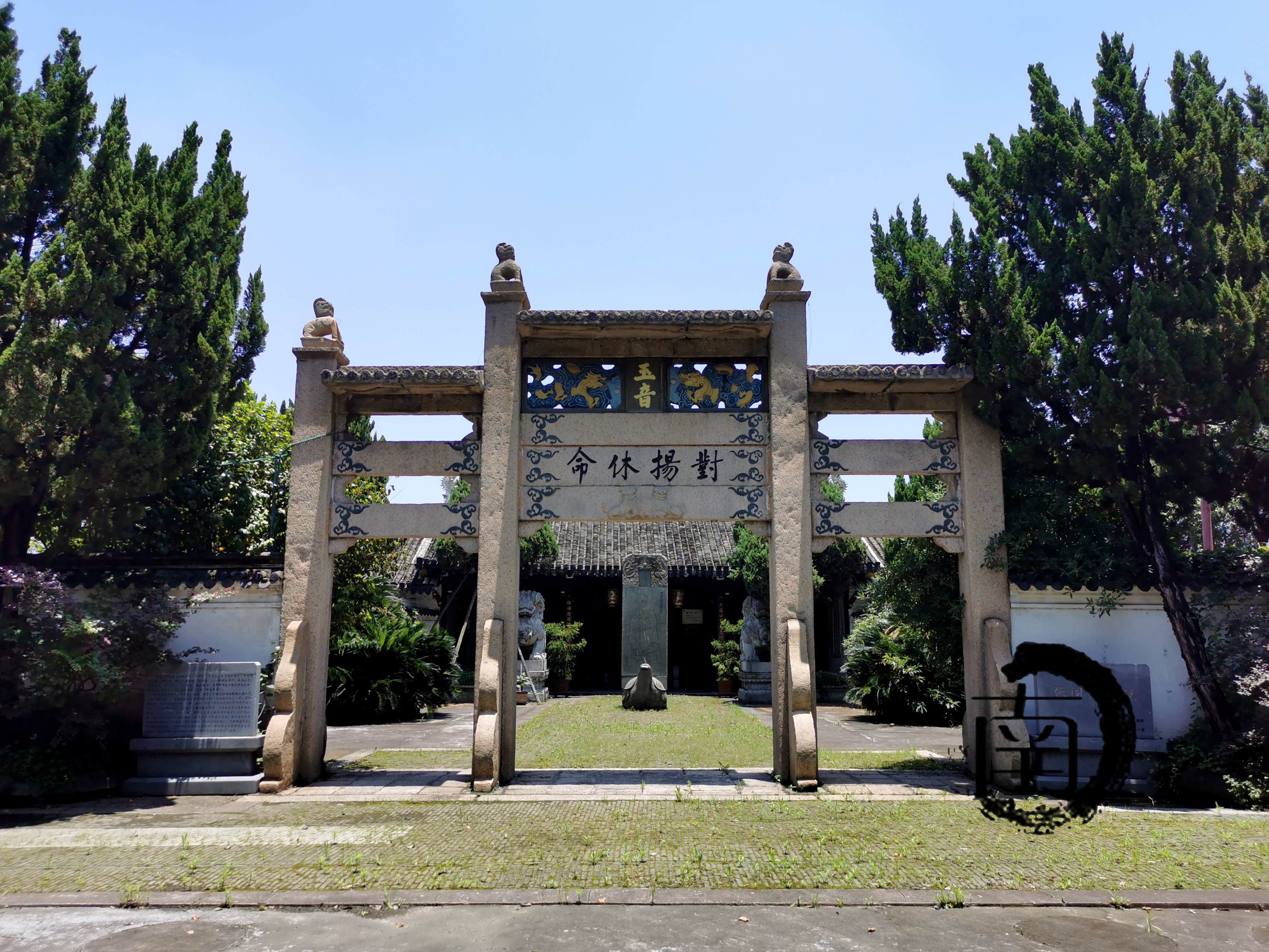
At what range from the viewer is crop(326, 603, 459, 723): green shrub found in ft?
59.2

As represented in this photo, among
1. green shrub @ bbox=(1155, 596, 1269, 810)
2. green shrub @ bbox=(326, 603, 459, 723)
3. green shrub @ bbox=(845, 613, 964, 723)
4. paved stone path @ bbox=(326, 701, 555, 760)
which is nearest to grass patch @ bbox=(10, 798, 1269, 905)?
green shrub @ bbox=(1155, 596, 1269, 810)

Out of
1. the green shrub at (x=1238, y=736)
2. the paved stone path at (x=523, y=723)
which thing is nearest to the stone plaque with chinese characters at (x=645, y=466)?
the green shrub at (x=1238, y=736)

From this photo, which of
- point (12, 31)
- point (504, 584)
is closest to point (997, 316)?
point (504, 584)

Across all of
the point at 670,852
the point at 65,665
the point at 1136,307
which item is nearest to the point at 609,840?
the point at 670,852

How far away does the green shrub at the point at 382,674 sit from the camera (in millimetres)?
18047

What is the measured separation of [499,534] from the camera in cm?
996

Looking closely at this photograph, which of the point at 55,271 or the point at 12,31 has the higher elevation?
the point at 12,31

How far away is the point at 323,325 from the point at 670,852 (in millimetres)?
6962

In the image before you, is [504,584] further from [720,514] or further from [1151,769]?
[1151,769]

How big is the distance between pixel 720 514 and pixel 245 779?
5.56m

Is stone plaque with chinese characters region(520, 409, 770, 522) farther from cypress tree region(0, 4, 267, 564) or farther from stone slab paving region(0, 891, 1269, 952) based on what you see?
stone slab paving region(0, 891, 1269, 952)

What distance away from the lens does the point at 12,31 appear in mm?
9891

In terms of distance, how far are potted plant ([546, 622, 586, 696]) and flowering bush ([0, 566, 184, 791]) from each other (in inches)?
642

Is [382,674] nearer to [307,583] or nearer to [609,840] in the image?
[307,583]
